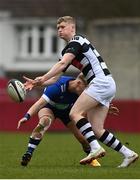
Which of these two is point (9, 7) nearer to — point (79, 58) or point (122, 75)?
point (122, 75)

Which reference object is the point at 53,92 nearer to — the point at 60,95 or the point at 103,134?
the point at 60,95

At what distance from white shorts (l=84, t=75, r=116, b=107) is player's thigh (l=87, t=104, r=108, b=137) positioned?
0.15 metres

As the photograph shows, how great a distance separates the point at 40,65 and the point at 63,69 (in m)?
45.3

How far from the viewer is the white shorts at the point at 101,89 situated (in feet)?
51.1

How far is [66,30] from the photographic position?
51.2ft

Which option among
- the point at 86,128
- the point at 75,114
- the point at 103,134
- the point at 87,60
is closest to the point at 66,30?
the point at 87,60

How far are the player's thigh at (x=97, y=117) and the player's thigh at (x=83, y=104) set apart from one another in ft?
0.55

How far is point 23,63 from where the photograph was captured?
61.0 metres

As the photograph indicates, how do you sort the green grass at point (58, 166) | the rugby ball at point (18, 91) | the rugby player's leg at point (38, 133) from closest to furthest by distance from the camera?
the green grass at point (58, 166) → the rugby ball at point (18, 91) → the rugby player's leg at point (38, 133)

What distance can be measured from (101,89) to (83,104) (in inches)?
14.4

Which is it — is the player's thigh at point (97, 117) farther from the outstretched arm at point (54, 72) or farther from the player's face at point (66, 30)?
the player's face at point (66, 30)

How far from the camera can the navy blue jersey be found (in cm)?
1634

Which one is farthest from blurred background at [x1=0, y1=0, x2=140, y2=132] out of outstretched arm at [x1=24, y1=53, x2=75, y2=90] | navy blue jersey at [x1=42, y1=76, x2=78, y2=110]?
outstretched arm at [x1=24, y1=53, x2=75, y2=90]

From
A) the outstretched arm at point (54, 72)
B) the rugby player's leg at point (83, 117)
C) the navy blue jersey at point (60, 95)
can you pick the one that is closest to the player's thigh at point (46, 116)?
the navy blue jersey at point (60, 95)
